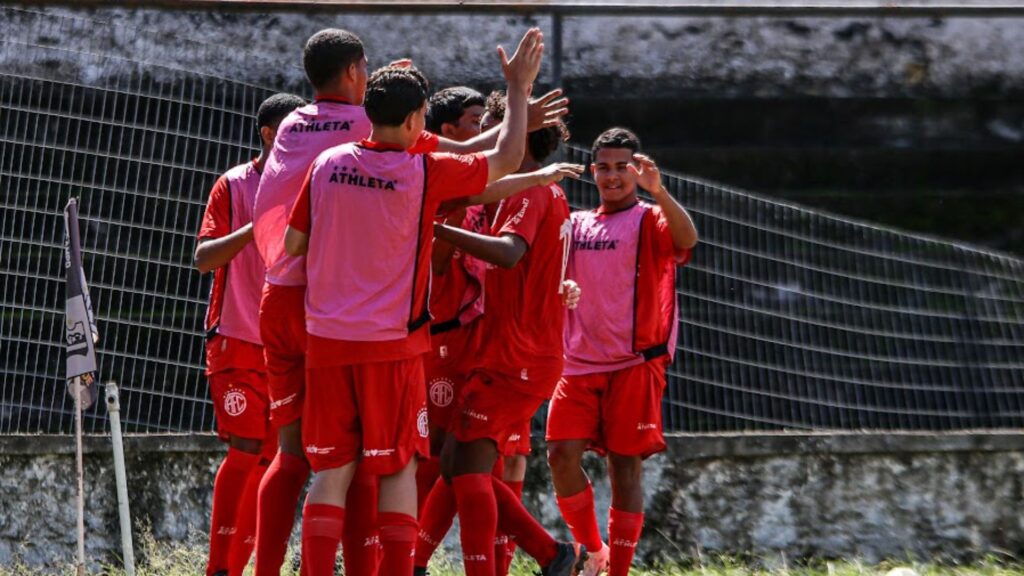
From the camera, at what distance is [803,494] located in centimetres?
803

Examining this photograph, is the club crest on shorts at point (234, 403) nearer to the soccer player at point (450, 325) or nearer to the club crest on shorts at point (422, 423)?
the soccer player at point (450, 325)

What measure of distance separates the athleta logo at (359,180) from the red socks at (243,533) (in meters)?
1.82

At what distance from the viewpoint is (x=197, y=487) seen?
7.80 metres

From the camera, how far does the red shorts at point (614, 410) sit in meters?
6.70

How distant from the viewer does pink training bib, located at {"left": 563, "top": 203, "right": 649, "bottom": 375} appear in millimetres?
6793

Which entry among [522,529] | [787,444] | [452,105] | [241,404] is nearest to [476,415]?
[522,529]

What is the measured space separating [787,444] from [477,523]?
2.63 meters

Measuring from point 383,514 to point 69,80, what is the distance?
3671 mm

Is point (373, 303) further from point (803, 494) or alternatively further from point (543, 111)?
point (803, 494)

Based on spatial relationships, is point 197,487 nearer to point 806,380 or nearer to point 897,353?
point 806,380

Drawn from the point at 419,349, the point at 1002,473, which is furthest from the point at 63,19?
the point at 1002,473

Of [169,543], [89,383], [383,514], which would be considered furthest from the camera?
[169,543]

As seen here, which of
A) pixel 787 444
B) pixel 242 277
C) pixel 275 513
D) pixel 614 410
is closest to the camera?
pixel 275 513

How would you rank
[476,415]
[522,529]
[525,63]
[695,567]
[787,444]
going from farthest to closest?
[787,444] → [695,567] → [522,529] → [476,415] → [525,63]
